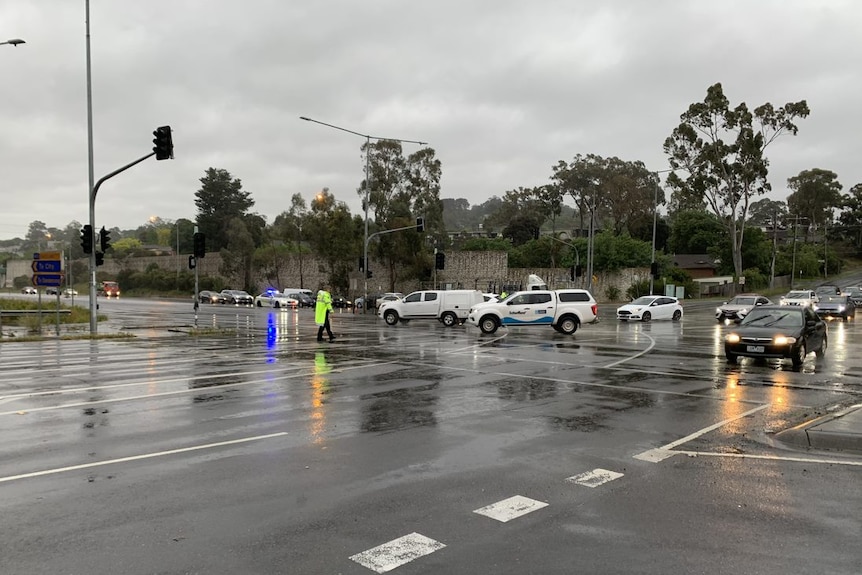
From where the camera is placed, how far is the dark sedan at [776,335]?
1497 cm

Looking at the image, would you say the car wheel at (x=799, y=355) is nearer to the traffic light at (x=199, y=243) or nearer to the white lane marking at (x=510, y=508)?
the white lane marking at (x=510, y=508)

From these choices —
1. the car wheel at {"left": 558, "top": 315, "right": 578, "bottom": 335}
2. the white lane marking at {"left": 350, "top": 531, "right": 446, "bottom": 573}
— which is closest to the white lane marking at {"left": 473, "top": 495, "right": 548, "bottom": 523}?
the white lane marking at {"left": 350, "top": 531, "right": 446, "bottom": 573}

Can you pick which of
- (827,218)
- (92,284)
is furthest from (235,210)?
(827,218)

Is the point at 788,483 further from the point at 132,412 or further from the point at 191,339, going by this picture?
the point at 191,339

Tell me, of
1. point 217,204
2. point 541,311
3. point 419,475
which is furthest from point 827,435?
point 217,204

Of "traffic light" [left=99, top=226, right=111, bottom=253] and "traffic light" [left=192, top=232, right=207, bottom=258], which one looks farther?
"traffic light" [left=192, top=232, right=207, bottom=258]

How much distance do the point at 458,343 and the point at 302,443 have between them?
1407cm

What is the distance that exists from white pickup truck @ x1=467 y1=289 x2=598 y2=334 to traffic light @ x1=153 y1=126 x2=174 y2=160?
13.0 metres

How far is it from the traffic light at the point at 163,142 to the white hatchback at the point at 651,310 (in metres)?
25.9

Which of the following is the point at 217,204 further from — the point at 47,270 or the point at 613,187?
the point at 47,270

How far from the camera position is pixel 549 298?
2653 centimetres

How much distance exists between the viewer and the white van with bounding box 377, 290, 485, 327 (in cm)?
3081

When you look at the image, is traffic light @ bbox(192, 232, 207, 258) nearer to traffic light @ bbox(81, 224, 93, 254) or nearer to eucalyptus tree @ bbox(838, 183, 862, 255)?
traffic light @ bbox(81, 224, 93, 254)

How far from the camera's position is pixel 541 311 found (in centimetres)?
2644
